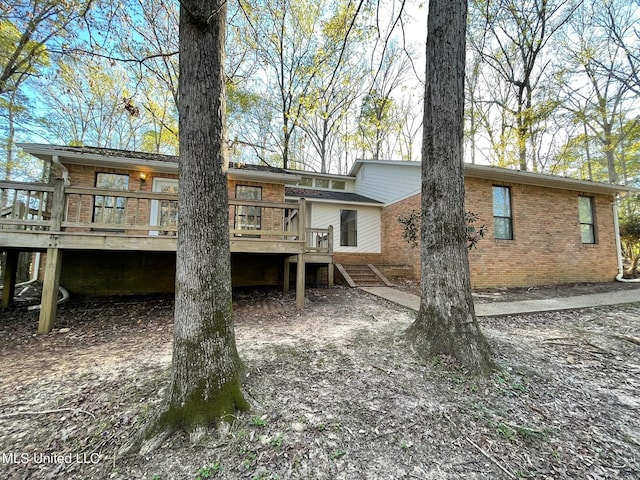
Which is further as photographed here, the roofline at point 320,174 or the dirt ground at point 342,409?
the roofline at point 320,174

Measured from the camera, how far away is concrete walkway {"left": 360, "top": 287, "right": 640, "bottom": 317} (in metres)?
5.29

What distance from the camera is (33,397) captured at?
2449 millimetres

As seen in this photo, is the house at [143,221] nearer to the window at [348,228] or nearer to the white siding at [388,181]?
the window at [348,228]

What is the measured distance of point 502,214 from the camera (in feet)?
28.6

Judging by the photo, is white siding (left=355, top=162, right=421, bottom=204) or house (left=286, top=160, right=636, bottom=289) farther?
white siding (left=355, top=162, right=421, bottom=204)

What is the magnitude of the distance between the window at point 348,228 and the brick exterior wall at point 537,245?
230cm

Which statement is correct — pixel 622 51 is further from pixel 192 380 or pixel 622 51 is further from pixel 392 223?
pixel 192 380

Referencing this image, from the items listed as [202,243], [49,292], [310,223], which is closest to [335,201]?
[310,223]

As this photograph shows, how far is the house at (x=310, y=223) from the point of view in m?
6.96

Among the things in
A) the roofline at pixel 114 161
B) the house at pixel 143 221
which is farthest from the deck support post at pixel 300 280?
the roofline at pixel 114 161

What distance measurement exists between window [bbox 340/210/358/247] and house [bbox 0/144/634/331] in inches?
3.8

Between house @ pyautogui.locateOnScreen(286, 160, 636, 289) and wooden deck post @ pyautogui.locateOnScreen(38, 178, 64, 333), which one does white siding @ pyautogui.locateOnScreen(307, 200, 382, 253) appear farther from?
wooden deck post @ pyautogui.locateOnScreen(38, 178, 64, 333)

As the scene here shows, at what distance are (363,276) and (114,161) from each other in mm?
8304

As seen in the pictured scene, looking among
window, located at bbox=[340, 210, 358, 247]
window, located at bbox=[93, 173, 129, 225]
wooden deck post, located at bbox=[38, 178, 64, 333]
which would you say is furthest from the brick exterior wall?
window, located at bbox=[93, 173, 129, 225]
